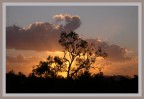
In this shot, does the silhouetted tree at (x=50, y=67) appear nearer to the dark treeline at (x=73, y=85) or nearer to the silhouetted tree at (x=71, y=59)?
the silhouetted tree at (x=71, y=59)

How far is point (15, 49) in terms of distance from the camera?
11938mm

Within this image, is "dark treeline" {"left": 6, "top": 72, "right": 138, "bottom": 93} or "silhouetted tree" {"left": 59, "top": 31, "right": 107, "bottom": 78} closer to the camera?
"dark treeline" {"left": 6, "top": 72, "right": 138, "bottom": 93}

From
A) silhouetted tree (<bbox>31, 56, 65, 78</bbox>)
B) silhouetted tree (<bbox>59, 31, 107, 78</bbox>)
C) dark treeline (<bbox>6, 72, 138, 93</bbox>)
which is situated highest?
silhouetted tree (<bbox>59, 31, 107, 78</bbox>)

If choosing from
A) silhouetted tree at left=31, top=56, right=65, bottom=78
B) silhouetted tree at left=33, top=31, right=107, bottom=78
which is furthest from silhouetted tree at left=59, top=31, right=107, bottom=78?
silhouetted tree at left=31, top=56, right=65, bottom=78

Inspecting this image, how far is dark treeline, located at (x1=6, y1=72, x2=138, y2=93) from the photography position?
12.0m

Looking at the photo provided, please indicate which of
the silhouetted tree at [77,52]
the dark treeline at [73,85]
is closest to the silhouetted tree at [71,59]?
the silhouetted tree at [77,52]

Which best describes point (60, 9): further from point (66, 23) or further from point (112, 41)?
point (112, 41)

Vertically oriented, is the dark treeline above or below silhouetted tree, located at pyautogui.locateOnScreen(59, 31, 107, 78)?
below

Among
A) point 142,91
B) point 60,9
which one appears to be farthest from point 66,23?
point 142,91

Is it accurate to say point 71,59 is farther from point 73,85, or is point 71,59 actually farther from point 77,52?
point 73,85

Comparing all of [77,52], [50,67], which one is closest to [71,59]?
[77,52]

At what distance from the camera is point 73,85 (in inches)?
474

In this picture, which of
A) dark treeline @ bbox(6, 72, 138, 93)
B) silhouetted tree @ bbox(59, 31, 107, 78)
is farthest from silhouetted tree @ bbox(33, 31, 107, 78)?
dark treeline @ bbox(6, 72, 138, 93)

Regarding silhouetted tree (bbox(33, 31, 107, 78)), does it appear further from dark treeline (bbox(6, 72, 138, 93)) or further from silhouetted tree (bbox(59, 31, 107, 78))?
dark treeline (bbox(6, 72, 138, 93))
